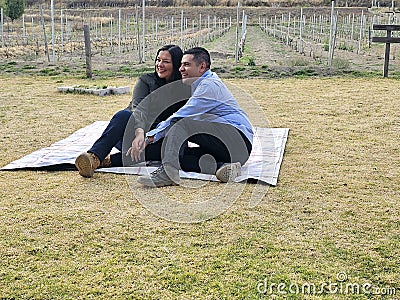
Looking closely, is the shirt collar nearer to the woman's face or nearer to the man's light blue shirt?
the man's light blue shirt

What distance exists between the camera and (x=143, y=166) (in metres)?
4.23

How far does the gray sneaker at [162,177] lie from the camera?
3801mm

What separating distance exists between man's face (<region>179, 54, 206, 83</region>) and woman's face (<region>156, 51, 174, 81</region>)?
0.16 meters

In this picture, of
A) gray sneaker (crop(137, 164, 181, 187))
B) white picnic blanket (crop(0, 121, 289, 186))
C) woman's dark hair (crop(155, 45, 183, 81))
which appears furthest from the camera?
woman's dark hair (crop(155, 45, 183, 81))

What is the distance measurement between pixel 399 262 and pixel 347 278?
335 mm

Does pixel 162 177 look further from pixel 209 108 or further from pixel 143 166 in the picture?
pixel 209 108

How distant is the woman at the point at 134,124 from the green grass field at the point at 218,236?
16 centimetres

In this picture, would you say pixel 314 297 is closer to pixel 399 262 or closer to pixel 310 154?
pixel 399 262

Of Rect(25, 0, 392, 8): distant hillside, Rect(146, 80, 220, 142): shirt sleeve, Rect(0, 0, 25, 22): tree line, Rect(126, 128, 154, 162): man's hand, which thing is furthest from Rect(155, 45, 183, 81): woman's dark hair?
Rect(25, 0, 392, 8): distant hillside

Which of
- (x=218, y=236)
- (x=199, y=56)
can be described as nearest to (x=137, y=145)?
(x=199, y=56)

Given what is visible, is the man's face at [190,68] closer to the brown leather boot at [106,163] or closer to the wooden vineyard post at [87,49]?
the brown leather boot at [106,163]

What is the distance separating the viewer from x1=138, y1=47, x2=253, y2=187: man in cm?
391

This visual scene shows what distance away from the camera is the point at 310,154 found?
477 cm

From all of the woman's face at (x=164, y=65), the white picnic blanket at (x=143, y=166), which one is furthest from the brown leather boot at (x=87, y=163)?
the woman's face at (x=164, y=65)
